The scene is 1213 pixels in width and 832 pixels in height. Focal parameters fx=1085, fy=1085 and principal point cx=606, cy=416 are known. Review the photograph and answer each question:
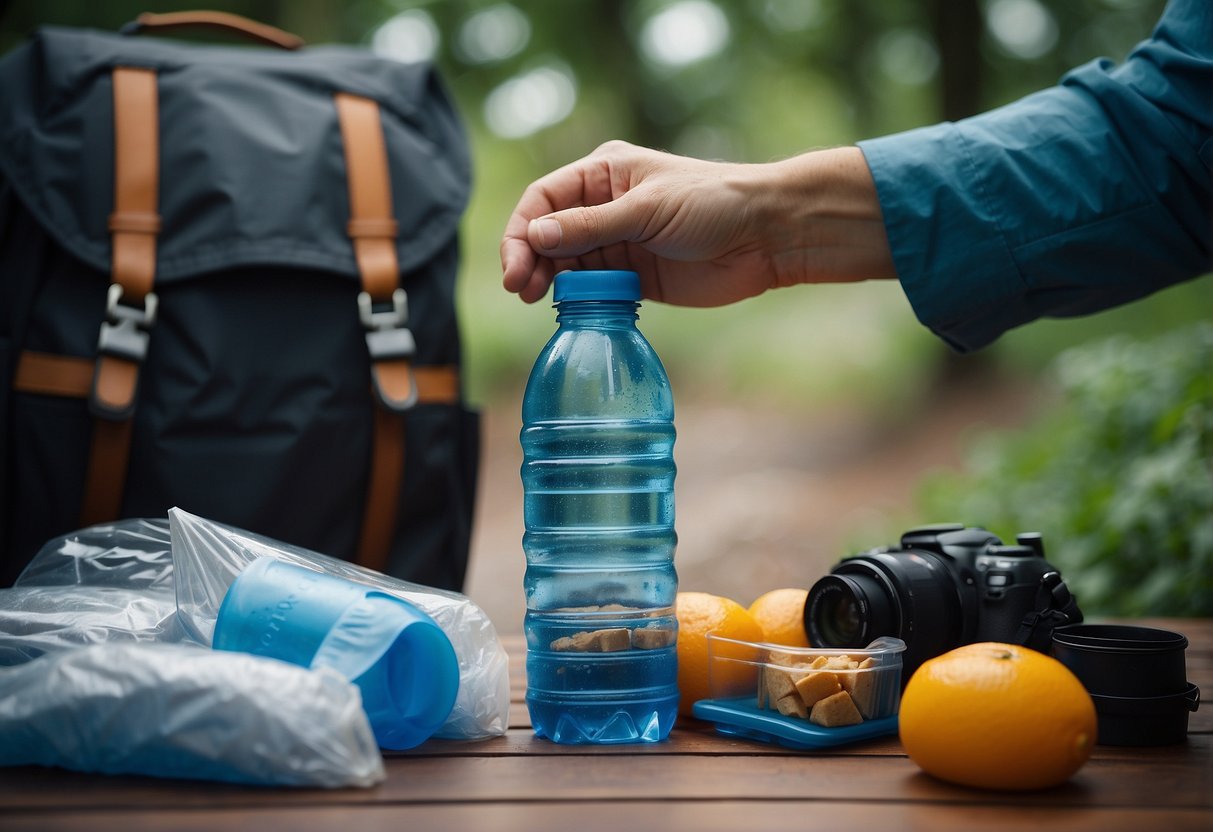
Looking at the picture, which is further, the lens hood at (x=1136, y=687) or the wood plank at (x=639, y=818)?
the lens hood at (x=1136, y=687)

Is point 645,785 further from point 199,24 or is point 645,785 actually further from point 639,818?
point 199,24

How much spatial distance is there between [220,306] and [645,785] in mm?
1196

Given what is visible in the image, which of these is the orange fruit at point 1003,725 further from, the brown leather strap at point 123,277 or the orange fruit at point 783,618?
the brown leather strap at point 123,277

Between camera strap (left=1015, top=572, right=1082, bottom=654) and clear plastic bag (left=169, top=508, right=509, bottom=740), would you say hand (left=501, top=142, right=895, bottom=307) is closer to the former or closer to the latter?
clear plastic bag (left=169, top=508, right=509, bottom=740)

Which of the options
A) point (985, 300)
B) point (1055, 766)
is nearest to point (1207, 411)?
point (985, 300)

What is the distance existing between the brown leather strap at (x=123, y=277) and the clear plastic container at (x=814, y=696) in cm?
107

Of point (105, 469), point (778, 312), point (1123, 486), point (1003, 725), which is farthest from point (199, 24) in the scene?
point (778, 312)

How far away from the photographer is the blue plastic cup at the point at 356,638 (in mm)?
1022

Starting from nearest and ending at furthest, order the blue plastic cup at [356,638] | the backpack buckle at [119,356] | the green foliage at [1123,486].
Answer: the blue plastic cup at [356,638] → the backpack buckle at [119,356] → the green foliage at [1123,486]

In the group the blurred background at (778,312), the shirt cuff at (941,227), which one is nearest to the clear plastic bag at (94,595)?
the shirt cuff at (941,227)

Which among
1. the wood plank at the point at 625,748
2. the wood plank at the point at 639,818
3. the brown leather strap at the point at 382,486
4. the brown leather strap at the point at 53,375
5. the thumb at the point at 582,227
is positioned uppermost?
the thumb at the point at 582,227

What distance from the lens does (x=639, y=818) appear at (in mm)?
894

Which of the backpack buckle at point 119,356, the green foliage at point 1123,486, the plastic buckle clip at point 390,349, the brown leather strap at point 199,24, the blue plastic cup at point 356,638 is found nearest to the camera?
the blue plastic cup at point 356,638

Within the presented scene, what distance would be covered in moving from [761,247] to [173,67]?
3.70 feet
